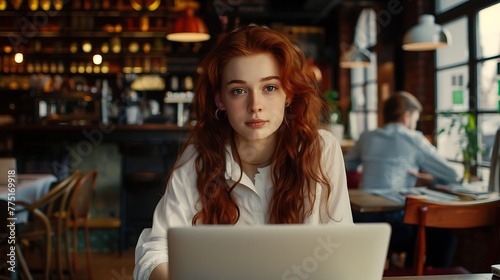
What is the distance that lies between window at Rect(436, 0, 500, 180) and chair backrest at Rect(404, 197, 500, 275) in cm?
148

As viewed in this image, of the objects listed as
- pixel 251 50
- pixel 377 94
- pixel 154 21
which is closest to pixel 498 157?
pixel 251 50

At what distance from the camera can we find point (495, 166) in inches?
113

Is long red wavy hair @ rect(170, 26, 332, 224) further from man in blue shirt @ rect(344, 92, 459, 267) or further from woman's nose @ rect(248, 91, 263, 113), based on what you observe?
man in blue shirt @ rect(344, 92, 459, 267)

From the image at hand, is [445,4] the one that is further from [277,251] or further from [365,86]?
[277,251]

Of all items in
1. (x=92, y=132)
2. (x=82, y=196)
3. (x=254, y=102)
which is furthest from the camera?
(x=92, y=132)

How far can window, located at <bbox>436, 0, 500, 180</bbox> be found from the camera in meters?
4.42

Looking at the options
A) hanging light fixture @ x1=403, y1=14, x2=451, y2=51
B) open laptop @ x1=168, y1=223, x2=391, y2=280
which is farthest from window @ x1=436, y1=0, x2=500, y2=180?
open laptop @ x1=168, y1=223, x2=391, y2=280

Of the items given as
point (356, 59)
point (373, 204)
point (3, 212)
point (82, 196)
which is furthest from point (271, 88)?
point (356, 59)

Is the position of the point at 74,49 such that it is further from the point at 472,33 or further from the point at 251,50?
the point at 251,50

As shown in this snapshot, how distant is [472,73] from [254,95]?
391 centimetres

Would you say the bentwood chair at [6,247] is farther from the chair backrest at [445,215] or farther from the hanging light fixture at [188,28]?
the hanging light fixture at [188,28]

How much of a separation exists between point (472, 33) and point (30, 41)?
253 inches

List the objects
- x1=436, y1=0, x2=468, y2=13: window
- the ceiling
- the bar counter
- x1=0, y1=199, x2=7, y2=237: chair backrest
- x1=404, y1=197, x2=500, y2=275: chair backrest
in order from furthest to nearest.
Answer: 1. the ceiling
2. the bar counter
3. x1=436, y1=0, x2=468, y2=13: window
4. x1=0, y1=199, x2=7, y2=237: chair backrest
5. x1=404, y1=197, x2=500, y2=275: chair backrest

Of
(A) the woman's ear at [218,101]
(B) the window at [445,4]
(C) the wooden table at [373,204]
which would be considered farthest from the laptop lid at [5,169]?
(B) the window at [445,4]
